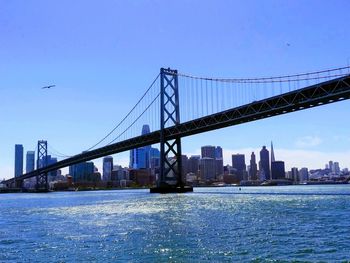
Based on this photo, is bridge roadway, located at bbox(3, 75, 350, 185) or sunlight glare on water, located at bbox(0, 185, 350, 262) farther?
bridge roadway, located at bbox(3, 75, 350, 185)

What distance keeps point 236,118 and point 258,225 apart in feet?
133

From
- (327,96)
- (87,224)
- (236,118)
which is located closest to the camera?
(87,224)

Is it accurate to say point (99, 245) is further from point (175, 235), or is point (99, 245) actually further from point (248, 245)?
point (248, 245)

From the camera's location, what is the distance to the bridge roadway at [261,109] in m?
48.7

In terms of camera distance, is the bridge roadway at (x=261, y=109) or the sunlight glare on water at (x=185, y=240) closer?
the sunlight glare on water at (x=185, y=240)

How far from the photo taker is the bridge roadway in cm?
4869

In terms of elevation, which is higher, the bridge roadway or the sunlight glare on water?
the bridge roadway

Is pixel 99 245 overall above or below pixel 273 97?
below

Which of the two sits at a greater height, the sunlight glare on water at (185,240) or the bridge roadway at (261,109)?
the bridge roadway at (261,109)

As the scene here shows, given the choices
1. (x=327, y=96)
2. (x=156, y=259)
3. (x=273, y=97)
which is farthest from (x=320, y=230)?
(x=273, y=97)

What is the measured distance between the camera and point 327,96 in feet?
160

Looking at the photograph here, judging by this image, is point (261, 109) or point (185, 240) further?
point (261, 109)

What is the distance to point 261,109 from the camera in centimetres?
5900

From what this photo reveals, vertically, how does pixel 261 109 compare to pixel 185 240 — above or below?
above
